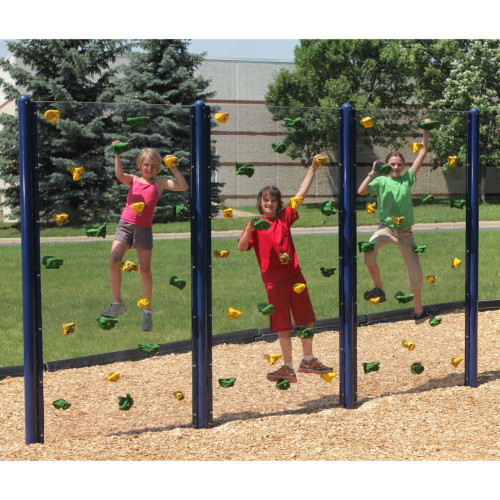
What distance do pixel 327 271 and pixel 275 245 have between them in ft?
1.61

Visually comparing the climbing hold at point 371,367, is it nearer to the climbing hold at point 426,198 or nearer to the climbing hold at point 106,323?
the climbing hold at point 426,198

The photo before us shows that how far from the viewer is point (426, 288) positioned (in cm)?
598

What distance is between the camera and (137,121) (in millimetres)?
4938

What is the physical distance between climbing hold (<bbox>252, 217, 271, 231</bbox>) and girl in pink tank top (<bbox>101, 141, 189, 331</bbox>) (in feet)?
1.80

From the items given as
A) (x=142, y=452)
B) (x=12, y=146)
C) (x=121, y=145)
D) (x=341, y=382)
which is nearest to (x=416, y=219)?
(x=341, y=382)

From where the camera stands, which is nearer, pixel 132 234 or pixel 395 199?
pixel 132 234

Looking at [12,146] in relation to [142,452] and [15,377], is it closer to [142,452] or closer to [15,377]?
[15,377]

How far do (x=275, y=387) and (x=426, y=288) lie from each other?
150 centimetres

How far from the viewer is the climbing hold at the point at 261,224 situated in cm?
515

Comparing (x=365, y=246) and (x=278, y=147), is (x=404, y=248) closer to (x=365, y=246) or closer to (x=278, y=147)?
(x=365, y=246)

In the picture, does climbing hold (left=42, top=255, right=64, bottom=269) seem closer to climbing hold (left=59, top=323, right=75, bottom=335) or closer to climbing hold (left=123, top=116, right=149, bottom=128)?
climbing hold (left=59, top=323, right=75, bottom=335)

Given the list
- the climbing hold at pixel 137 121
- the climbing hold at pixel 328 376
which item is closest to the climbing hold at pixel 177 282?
the climbing hold at pixel 137 121

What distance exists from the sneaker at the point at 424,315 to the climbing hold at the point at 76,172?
9.70 ft

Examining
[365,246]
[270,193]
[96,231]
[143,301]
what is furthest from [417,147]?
[96,231]
